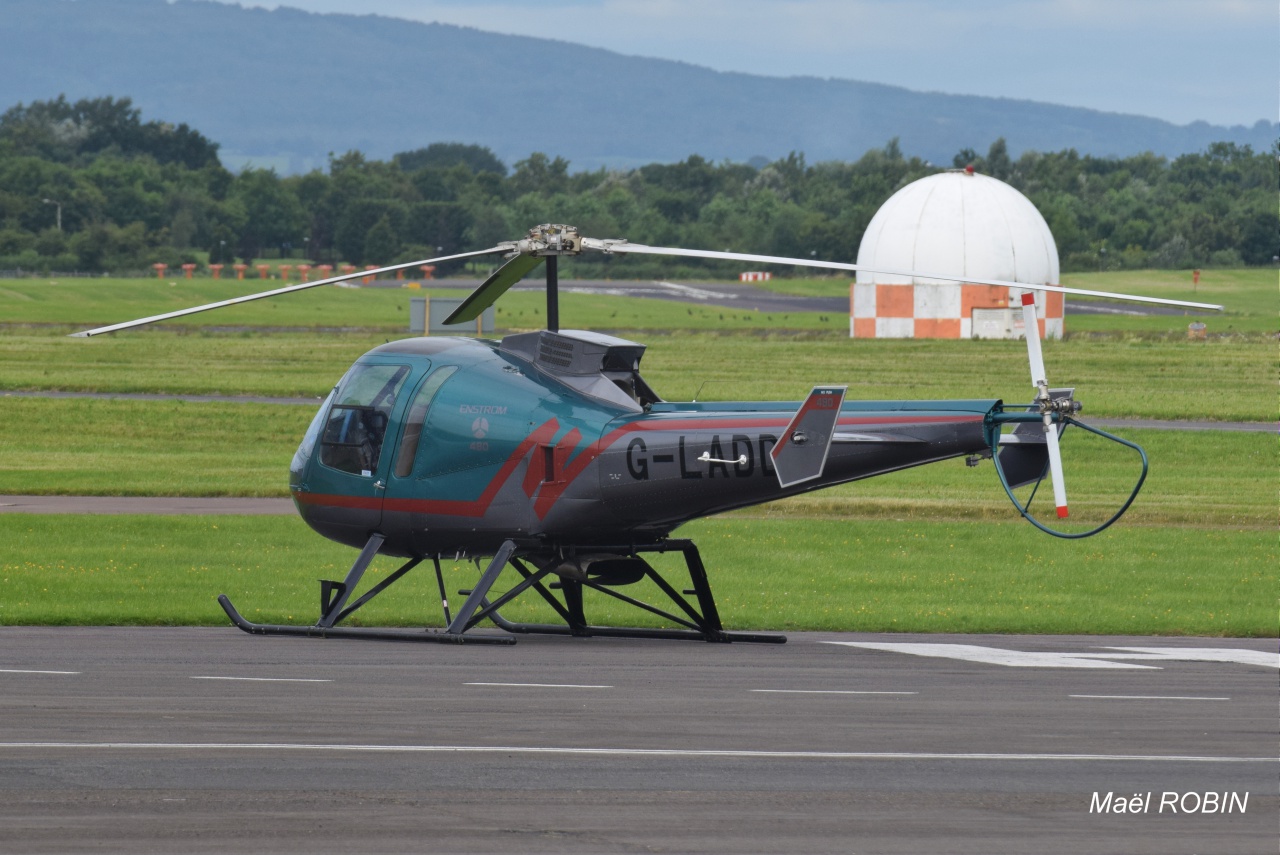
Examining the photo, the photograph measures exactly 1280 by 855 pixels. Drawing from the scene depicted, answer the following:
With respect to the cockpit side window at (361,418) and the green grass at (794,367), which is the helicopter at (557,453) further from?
the green grass at (794,367)

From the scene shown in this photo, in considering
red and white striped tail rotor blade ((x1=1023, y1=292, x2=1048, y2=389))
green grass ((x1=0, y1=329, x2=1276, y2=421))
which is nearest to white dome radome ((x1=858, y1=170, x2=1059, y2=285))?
green grass ((x1=0, y1=329, x2=1276, y2=421))

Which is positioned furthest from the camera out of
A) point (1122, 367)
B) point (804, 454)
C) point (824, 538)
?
point (1122, 367)

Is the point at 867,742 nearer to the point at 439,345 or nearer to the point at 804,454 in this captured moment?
the point at 804,454

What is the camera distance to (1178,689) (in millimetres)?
13945

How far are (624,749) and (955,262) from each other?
2555 inches

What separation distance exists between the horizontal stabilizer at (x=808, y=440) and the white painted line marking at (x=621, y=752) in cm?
465

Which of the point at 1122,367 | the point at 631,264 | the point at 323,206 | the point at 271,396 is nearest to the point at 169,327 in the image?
the point at 271,396

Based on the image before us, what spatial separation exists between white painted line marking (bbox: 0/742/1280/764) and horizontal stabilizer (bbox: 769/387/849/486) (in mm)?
4648

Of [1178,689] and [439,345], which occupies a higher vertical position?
[439,345]

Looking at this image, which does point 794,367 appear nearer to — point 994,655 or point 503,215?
point 994,655

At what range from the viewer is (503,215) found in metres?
172

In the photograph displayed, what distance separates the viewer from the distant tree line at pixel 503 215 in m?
149

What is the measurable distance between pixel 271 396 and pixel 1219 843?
43.5 meters

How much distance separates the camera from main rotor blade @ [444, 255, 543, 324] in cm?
1623
